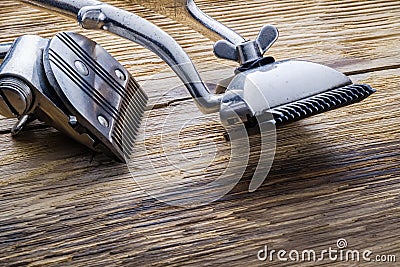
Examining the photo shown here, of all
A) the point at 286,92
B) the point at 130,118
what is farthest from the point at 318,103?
the point at 130,118

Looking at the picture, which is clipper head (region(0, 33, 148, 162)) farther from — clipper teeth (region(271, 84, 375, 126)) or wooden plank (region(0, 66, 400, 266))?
clipper teeth (region(271, 84, 375, 126))

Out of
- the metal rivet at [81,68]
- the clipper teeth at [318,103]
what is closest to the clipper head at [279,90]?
the clipper teeth at [318,103]

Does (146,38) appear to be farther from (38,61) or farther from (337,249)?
(337,249)

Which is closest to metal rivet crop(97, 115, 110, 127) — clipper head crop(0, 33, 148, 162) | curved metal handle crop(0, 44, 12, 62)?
clipper head crop(0, 33, 148, 162)

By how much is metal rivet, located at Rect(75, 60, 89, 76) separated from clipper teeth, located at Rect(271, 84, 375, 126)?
17 centimetres

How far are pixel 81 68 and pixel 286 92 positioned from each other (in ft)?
0.57

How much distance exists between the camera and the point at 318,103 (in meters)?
0.54

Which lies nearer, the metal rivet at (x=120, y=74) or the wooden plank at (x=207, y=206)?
the wooden plank at (x=207, y=206)

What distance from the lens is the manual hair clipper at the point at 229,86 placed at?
535 millimetres

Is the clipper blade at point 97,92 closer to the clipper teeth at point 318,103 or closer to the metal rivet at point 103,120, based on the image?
the metal rivet at point 103,120

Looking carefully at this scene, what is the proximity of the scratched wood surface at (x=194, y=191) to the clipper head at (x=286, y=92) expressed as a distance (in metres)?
0.05

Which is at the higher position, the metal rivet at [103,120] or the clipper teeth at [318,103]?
the clipper teeth at [318,103]

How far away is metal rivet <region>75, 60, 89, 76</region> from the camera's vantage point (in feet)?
1.94

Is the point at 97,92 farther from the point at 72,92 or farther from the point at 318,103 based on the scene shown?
the point at 318,103
